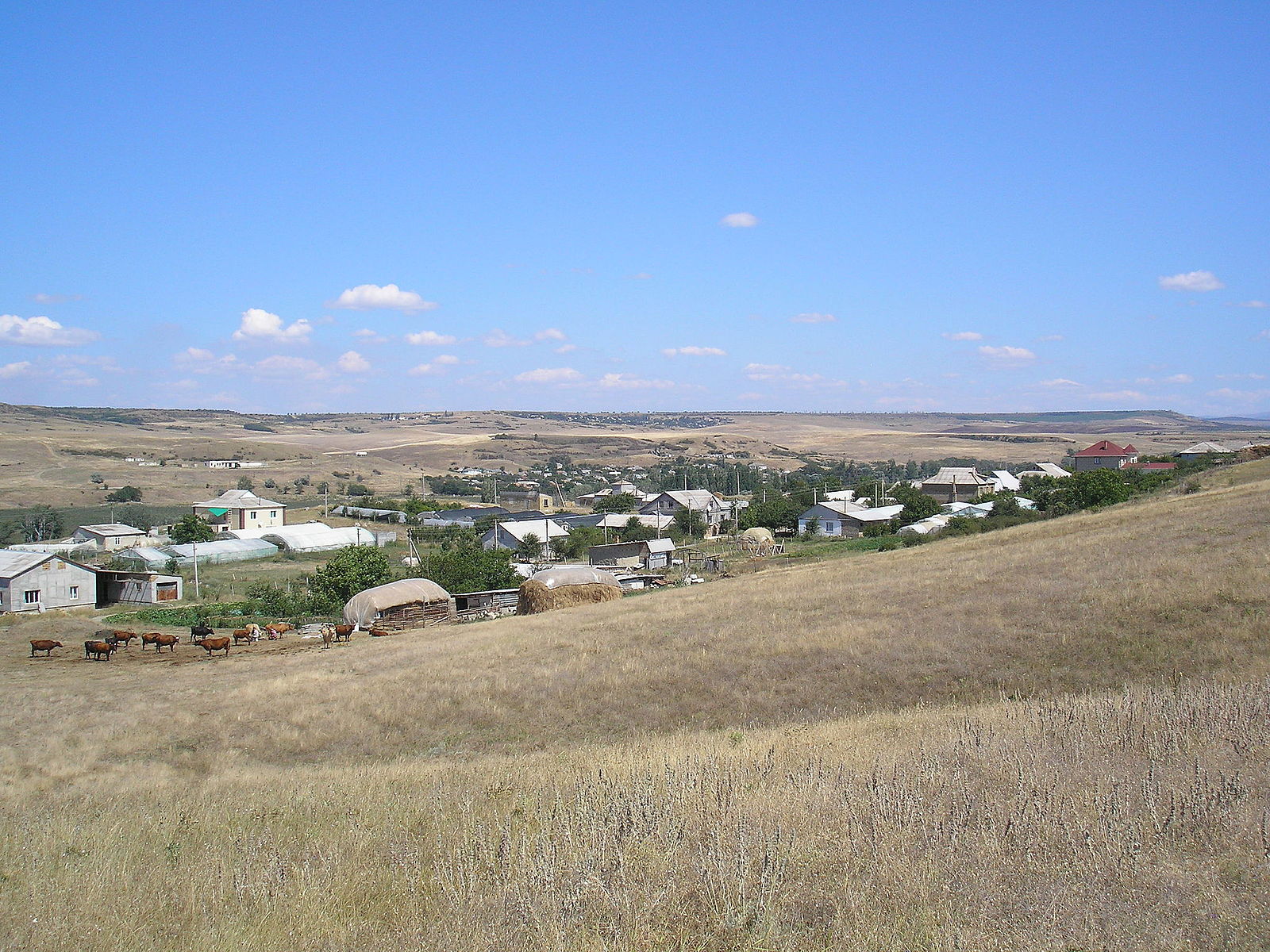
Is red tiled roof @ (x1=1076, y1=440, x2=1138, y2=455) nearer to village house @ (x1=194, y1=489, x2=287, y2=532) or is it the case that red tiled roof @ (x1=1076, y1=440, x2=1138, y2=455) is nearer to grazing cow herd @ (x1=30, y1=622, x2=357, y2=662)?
village house @ (x1=194, y1=489, x2=287, y2=532)

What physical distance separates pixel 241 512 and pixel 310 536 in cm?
957

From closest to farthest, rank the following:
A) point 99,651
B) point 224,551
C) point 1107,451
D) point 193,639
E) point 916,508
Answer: point 99,651 < point 193,639 < point 224,551 < point 916,508 < point 1107,451

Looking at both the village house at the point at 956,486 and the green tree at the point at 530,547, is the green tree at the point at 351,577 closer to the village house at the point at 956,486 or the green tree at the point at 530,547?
the green tree at the point at 530,547

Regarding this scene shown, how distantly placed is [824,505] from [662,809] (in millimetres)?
70973

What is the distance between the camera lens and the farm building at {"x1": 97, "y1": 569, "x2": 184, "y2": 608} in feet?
158

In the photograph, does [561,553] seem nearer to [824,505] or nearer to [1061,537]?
[824,505]

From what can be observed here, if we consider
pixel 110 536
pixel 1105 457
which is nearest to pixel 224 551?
pixel 110 536

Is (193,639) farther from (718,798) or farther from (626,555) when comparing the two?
(718,798)

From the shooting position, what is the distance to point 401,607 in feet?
124

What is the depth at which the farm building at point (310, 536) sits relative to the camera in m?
71.8

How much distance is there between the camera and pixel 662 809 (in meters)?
7.02

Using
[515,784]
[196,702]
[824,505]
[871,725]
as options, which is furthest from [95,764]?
[824,505]

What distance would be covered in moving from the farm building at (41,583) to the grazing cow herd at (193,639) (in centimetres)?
1014

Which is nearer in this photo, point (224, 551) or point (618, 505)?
point (224, 551)
